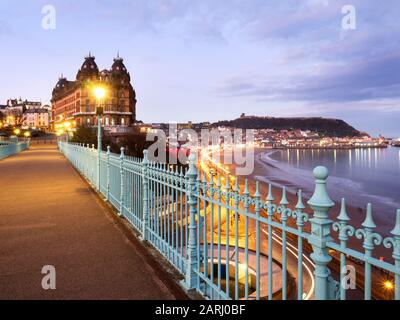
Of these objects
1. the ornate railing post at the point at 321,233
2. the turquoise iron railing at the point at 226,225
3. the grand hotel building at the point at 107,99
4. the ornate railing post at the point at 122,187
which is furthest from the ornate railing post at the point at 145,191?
the grand hotel building at the point at 107,99

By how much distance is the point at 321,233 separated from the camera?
2602mm

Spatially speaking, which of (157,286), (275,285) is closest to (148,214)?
(157,286)

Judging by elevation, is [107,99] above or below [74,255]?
above

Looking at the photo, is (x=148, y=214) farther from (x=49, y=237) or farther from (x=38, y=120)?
(x=38, y=120)

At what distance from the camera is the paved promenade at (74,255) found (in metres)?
4.59

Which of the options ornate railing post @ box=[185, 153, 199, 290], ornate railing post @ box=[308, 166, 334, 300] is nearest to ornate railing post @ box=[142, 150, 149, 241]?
ornate railing post @ box=[185, 153, 199, 290]

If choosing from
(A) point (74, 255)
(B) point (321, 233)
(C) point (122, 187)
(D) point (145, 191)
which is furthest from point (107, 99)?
(B) point (321, 233)

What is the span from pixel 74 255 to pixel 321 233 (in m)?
4.64

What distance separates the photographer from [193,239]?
15.3 feet

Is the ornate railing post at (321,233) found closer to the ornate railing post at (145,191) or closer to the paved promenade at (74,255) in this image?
the paved promenade at (74,255)

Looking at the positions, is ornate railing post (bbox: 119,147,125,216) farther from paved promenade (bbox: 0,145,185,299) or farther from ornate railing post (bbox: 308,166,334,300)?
ornate railing post (bbox: 308,166,334,300)

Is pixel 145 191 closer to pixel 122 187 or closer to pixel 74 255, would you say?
pixel 74 255

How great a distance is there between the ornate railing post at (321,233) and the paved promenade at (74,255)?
7.71ft

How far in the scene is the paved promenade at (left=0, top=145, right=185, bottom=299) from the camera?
4594mm
